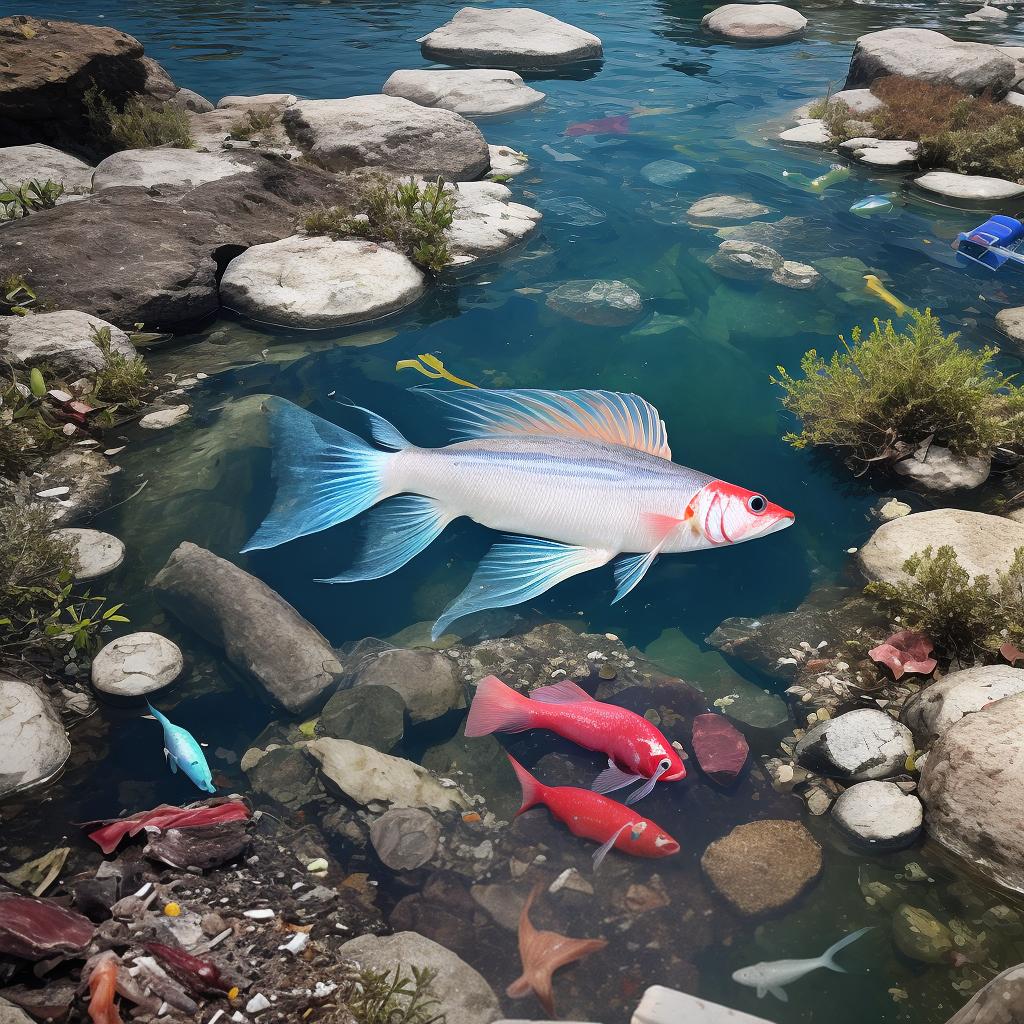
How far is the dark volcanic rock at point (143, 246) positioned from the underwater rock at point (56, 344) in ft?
1.73

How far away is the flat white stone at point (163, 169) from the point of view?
9008mm

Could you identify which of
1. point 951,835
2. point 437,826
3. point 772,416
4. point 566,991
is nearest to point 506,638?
point 437,826

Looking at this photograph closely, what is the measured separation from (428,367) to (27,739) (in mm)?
3848

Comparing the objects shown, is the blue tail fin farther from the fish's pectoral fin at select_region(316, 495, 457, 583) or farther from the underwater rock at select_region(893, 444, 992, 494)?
the underwater rock at select_region(893, 444, 992, 494)

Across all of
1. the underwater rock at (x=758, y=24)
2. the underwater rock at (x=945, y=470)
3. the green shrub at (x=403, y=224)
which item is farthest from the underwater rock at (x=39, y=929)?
the underwater rock at (x=758, y=24)

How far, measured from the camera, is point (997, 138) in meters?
10.5

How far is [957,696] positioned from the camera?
375 cm

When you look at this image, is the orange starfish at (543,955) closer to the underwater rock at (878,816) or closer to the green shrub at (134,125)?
the underwater rock at (878,816)

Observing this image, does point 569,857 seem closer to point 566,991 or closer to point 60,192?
point 566,991

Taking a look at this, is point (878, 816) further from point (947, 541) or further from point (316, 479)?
point (316, 479)

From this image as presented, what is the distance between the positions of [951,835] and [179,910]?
10.0 feet

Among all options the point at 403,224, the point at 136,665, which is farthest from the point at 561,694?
the point at 403,224

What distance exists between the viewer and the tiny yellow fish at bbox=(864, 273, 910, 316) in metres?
7.38

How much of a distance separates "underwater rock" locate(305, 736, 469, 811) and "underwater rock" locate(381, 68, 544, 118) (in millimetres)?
12098
